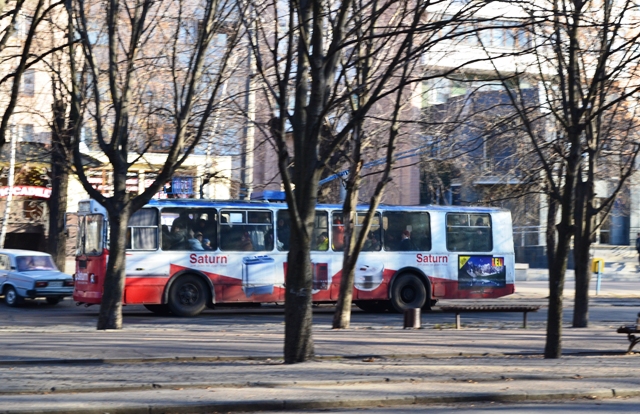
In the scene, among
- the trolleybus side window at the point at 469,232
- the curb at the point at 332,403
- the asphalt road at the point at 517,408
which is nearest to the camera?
the curb at the point at 332,403

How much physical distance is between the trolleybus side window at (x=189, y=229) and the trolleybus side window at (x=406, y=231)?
5.34 metres

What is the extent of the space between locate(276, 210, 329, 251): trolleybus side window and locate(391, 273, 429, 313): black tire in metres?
2.48

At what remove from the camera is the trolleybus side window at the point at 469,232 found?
2647cm

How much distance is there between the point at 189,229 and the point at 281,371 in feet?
42.0

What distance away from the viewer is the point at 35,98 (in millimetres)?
28422

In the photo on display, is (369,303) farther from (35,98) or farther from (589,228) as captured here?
(35,98)

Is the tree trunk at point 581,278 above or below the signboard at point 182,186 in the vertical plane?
below

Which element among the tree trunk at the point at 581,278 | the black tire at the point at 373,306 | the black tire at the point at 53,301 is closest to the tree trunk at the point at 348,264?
the tree trunk at the point at 581,278

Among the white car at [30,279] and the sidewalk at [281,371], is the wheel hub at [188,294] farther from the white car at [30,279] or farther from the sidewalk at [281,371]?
the sidewalk at [281,371]

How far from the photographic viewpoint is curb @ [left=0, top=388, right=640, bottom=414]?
864 centimetres

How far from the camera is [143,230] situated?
23125mm

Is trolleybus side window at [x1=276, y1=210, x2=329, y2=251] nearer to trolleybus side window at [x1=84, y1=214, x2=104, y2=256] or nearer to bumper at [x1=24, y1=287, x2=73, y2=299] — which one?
trolleybus side window at [x1=84, y1=214, x2=104, y2=256]

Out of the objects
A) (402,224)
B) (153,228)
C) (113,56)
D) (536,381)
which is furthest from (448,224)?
(536,381)

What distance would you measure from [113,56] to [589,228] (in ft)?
35.8
